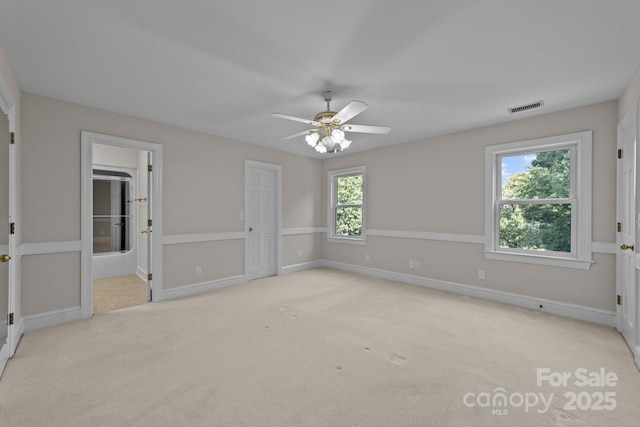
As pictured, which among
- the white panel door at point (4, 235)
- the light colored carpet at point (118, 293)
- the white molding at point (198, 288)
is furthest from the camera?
the white molding at point (198, 288)

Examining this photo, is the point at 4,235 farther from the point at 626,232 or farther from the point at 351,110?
the point at 626,232

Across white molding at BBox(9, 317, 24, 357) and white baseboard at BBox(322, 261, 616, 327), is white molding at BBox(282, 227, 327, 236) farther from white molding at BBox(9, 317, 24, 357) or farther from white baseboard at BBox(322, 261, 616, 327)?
white molding at BBox(9, 317, 24, 357)

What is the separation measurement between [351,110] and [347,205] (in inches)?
136

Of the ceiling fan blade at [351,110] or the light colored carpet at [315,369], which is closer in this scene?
the light colored carpet at [315,369]

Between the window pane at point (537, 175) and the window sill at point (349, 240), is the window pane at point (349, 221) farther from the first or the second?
the window pane at point (537, 175)

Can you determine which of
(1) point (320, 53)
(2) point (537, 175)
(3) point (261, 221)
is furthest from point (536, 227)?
(3) point (261, 221)

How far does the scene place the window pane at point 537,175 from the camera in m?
3.47

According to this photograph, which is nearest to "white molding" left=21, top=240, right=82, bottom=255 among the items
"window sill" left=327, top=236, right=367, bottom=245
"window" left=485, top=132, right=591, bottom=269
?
"window sill" left=327, top=236, right=367, bottom=245

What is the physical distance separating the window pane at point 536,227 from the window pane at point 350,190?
2534 millimetres

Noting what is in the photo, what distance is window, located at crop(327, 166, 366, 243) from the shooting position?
18.6 feet

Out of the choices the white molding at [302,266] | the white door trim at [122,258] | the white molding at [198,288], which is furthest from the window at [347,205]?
the white door trim at [122,258]

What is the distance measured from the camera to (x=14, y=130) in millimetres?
2475

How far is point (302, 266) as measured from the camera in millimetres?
5855

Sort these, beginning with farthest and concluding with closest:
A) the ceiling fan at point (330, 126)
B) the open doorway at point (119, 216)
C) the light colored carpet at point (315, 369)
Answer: the open doorway at point (119, 216) < the ceiling fan at point (330, 126) < the light colored carpet at point (315, 369)
